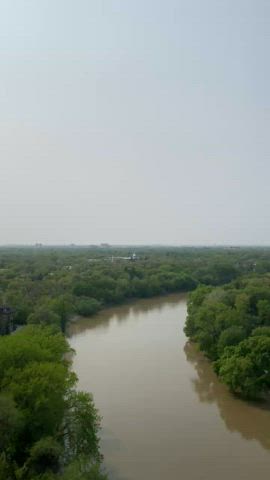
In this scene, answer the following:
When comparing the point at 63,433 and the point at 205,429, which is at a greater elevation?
the point at 63,433

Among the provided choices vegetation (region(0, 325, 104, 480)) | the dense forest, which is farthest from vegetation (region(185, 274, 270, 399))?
vegetation (region(0, 325, 104, 480))

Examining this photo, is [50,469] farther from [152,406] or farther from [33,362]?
[152,406]

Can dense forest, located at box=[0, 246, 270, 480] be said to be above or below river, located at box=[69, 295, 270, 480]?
above

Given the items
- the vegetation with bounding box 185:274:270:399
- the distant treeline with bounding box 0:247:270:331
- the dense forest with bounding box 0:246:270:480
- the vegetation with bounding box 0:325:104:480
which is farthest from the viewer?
the distant treeline with bounding box 0:247:270:331

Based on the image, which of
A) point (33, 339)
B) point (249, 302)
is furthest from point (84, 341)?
point (33, 339)

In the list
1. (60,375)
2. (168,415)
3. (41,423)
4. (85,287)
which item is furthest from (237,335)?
(85,287)

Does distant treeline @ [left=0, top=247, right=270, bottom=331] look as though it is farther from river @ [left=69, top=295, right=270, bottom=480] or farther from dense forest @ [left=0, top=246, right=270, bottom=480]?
river @ [left=69, top=295, right=270, bottom=480]
